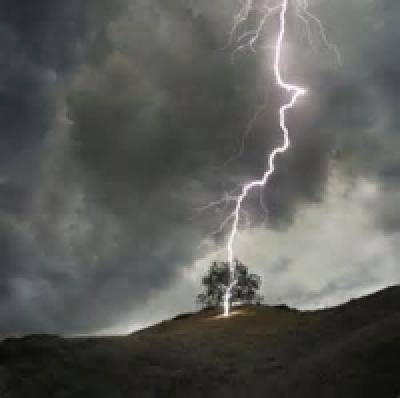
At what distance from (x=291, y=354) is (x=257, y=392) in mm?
4957

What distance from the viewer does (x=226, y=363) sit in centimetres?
2411

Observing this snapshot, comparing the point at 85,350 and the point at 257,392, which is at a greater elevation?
the point at 85,350

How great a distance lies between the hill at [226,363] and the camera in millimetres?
19047

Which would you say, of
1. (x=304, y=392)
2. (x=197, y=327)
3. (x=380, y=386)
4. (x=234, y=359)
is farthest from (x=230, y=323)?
(x=380, y=386)

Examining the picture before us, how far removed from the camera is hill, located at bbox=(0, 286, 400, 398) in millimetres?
19047

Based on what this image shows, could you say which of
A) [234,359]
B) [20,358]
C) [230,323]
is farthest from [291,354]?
[20,358]

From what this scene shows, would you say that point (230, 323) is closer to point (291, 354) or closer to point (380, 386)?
point (291, 354)

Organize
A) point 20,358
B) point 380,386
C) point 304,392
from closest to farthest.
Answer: point 380,386, point 304,392, point 20,358

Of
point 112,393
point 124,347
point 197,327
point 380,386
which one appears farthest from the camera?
point 197,327

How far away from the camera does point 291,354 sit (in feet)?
80.9

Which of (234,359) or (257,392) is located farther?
(234,359)

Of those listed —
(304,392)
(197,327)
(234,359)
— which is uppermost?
(197,327)

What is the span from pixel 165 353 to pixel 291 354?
5.98m

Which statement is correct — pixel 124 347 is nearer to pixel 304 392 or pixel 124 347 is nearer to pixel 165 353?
pixel 165 353
